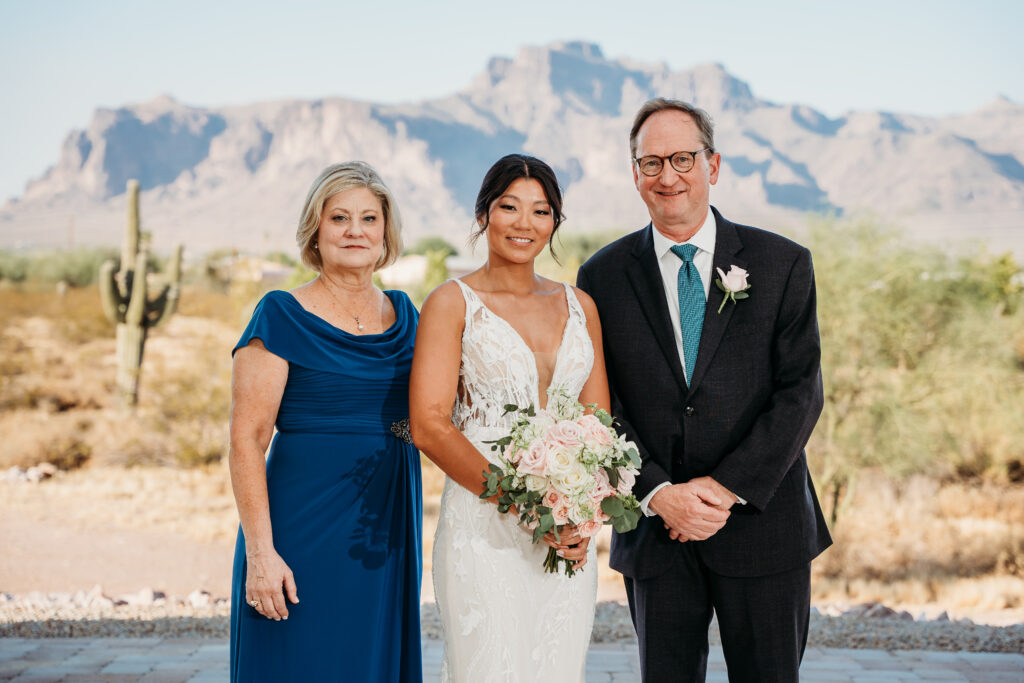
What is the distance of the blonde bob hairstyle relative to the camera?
287 cm

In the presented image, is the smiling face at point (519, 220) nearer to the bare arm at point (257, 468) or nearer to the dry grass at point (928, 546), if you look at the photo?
the bare arm at point (257, 468)

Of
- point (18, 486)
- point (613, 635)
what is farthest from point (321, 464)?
point (18, 486)

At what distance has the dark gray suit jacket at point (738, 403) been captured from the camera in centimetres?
280

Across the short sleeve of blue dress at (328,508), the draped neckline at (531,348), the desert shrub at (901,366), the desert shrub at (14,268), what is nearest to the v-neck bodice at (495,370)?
the draped neckline at (531,348)

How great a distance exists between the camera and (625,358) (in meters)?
2.94

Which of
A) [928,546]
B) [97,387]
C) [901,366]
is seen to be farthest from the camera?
[97,387]

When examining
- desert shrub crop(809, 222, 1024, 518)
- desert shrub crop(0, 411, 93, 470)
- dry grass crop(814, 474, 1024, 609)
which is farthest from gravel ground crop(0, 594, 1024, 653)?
desert shrub crop(0, 411, 93, 470)

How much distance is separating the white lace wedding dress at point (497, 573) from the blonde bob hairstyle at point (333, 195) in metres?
0.43

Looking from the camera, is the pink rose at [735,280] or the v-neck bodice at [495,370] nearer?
the v-neck bodice at [495,370]

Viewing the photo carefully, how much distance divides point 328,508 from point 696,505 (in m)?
1.14

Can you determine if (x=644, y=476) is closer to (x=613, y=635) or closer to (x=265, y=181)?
(x=613, y=635)

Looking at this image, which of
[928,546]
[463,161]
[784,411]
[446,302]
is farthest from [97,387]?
[463,161]

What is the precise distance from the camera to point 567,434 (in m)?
2.38

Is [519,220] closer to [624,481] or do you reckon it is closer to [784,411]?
[624,481]
